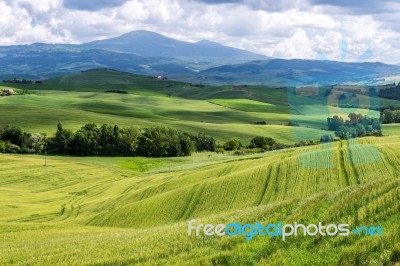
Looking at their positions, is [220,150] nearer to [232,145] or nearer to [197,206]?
[232,145]

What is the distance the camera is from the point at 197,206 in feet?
149

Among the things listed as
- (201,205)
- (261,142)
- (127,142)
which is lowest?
(261,142)

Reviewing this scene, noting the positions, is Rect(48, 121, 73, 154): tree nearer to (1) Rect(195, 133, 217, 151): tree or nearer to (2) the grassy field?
(2) the grassy field

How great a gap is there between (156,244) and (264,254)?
5693 mm

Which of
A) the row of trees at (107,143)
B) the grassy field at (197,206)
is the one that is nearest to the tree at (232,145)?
the row of trees at (107,143)

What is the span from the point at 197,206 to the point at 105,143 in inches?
3353

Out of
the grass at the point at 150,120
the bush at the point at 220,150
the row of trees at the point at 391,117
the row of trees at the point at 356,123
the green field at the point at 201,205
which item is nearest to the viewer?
the green field at the point at 201,205

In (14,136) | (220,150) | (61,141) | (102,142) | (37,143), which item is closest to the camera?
(61,141)

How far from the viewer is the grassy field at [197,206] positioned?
14312mm

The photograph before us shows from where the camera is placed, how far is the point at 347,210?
16.5 meters

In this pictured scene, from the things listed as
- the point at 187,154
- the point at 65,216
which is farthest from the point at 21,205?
the point at 187,154

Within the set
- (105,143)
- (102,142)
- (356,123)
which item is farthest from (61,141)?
(356,123)

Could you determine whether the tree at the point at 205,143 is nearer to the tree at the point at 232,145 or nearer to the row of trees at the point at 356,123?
the tree at the point at 232,145

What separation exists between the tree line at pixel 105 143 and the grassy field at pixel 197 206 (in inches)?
379
